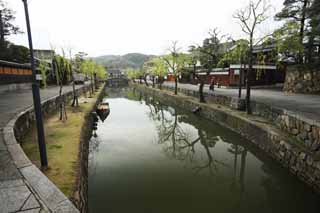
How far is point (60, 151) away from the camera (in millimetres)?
5719

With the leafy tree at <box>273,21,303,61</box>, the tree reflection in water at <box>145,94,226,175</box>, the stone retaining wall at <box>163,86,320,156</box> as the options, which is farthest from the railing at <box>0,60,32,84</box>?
the leafy tree at <box>273,21,303,61</box>

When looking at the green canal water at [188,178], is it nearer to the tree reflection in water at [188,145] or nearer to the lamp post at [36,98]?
the tree reflection in water at [188,145]

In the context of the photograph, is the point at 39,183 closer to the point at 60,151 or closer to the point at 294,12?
the point at 60,151

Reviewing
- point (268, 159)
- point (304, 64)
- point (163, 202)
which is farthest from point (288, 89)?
point (163, 202)

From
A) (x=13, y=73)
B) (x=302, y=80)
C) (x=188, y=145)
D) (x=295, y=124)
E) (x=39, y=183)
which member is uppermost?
(x=13, y=73)

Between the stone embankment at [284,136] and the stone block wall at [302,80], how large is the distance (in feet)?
30.1

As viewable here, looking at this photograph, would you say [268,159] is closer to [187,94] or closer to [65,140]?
[65,140]

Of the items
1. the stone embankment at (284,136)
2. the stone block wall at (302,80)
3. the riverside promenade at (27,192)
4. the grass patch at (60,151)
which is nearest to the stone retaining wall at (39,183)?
the riverside promenade at (27,192)

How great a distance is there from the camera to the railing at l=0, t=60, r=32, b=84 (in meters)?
17.5

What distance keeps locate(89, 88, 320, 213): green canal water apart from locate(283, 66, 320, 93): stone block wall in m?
10.9

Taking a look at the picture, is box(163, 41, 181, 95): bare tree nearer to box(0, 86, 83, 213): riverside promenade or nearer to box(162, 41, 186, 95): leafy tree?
box(162, 41, 186, 95): leafy tree

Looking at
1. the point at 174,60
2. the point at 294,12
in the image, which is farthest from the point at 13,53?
the point at 294,12

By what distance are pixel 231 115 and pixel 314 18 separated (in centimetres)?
1187

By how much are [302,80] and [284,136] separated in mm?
13639
